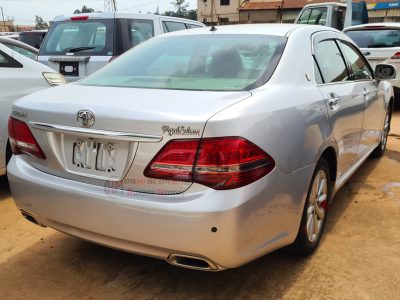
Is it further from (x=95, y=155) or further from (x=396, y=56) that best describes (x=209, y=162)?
(x=396, y=56)

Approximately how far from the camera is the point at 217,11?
50.2 meters

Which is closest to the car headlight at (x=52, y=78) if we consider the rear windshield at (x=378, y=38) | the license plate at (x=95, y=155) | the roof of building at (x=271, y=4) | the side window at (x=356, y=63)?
the license plate at (x=95, y=155)

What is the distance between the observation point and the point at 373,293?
262 centimetres

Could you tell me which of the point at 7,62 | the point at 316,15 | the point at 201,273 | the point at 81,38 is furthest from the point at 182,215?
the point at 316,15

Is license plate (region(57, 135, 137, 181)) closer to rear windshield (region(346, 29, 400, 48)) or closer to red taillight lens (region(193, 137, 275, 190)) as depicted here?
red taillight lens (region(193, 137, 275, 190))

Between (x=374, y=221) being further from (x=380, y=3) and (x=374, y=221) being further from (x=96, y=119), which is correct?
(x=380, y=3)

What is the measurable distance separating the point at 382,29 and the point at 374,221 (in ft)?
19.6

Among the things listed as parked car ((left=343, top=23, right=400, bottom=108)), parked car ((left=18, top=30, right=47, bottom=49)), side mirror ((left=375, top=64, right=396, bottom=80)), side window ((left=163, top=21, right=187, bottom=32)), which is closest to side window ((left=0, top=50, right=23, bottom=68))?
side window ((left=163, top=21, right=187, bottom=32))

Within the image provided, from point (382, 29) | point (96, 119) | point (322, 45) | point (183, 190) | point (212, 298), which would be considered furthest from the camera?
point (382, 29)

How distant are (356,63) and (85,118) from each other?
2.81m

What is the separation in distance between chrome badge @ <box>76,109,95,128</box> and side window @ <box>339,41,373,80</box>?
2.47 metres

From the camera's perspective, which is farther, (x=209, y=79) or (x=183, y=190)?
(x=209, y=79)

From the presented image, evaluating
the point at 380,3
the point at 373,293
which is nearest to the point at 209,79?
the point at 373,293

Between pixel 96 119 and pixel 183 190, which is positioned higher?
pixel 96 119
